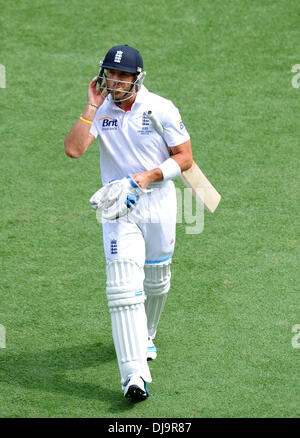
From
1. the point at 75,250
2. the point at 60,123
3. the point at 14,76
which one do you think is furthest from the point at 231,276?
the point at 14,76

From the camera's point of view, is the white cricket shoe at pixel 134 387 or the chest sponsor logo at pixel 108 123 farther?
the chest sponsor logo at pixel 108 123

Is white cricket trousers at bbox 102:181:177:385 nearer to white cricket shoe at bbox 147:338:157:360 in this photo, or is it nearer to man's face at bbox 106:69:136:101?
white cricket shoe at bbox 147:338:157:360

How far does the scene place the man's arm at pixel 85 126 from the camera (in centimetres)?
595

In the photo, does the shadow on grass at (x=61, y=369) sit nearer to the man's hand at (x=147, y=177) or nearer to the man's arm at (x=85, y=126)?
the man's hand at (x=147, y=177)

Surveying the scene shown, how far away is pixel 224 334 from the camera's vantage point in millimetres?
6738

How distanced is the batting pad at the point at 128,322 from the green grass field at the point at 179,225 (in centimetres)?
29

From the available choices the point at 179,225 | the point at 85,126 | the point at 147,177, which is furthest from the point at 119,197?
the point at 179,225

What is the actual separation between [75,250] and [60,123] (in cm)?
225

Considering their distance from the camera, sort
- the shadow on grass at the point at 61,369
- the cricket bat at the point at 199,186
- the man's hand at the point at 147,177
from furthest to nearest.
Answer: the cricket bat at the point at 199,186 → the shadow on grass at the point at 61,369 → the man's hand at the point at 147,177

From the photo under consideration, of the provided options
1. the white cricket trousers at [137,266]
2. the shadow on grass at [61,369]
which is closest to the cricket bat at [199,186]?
the white cricket trousers at [137,266]

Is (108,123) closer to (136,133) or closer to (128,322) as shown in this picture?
(136,133)

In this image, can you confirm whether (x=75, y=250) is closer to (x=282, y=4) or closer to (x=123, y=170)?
(x=123, y=170)

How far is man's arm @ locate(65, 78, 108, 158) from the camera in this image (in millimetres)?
5949

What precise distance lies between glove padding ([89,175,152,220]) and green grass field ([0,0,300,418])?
4.09 feet
